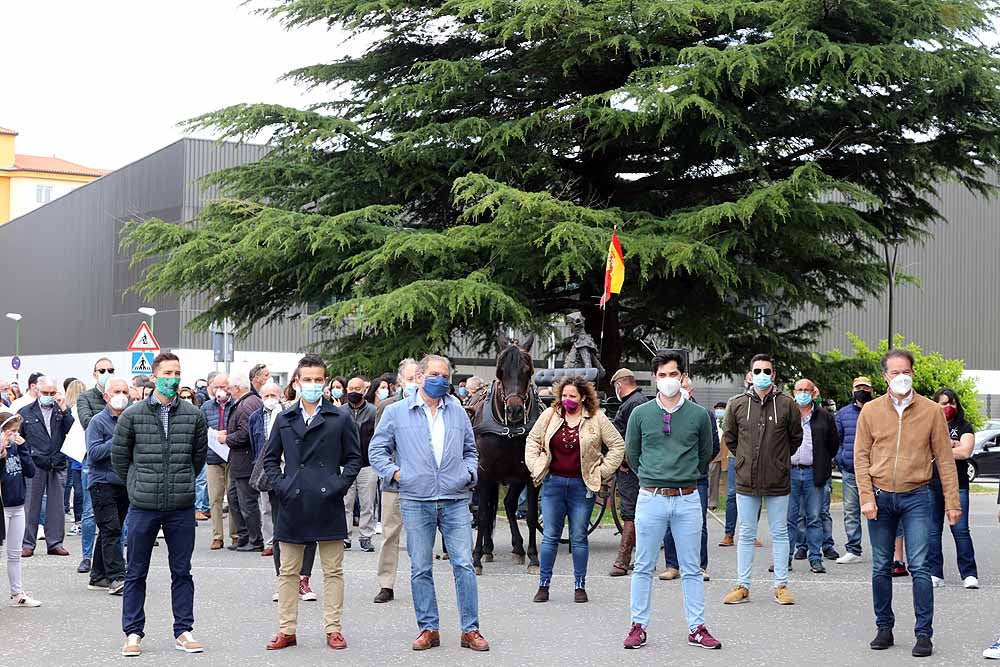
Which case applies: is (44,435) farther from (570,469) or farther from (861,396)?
(861,396)

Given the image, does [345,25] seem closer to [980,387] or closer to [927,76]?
[927,76]

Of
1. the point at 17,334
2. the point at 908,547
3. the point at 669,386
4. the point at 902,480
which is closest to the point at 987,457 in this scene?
the point at 908,547

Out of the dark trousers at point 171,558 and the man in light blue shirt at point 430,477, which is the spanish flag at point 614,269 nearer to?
the man in light blue shirt at point 430,477

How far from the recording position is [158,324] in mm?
55031

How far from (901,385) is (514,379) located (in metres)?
4.98

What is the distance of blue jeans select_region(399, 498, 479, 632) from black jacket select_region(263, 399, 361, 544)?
0.48 metres

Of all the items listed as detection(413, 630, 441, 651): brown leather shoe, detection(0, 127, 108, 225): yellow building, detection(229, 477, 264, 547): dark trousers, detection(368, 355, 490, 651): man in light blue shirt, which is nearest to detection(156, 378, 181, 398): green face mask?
detection(368, 355, 490, 651): man in light blue shirt

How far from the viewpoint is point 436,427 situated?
8.98 metres

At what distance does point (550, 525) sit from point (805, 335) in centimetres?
1696

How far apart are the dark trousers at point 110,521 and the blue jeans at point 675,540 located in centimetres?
459

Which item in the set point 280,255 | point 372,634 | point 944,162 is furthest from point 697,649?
point 944,162

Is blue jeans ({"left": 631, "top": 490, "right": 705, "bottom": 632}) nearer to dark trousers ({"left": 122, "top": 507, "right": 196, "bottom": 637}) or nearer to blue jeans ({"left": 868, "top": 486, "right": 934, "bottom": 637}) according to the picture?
blue jeans ({"left": 868, "top": 486, "right": 934, "bottom": 637})

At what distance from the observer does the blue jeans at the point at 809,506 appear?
13102mm

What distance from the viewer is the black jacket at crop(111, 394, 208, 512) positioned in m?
8.55
